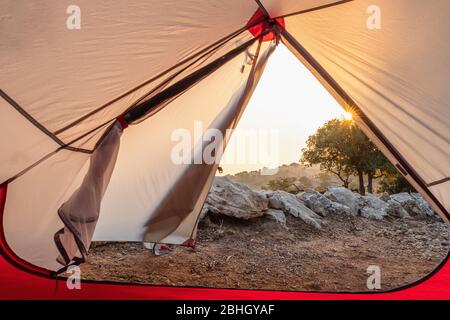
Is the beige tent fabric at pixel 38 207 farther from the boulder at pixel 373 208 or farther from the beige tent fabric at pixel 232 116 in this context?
the boulder at pixel 373 208

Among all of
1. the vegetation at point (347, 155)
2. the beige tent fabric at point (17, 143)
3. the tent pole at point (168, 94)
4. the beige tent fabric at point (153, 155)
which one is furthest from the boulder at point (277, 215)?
the vegetation at point (347, 155)

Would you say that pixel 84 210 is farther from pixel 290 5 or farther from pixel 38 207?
pixel 290 5

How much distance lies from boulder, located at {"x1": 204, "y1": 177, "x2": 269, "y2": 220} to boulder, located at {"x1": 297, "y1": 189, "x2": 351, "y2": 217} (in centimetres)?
120

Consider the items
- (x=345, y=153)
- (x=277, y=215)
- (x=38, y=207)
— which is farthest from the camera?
(x=345, y=153)

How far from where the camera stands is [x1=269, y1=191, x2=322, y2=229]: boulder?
5.65 metres

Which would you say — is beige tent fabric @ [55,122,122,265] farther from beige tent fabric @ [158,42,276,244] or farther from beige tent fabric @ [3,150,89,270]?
beige tent fabric @ [158,42,276,244]

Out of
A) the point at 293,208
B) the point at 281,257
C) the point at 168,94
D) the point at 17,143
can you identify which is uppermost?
the point at 168,94

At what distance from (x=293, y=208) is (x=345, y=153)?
12.0 metres

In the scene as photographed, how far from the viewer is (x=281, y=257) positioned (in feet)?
13.2

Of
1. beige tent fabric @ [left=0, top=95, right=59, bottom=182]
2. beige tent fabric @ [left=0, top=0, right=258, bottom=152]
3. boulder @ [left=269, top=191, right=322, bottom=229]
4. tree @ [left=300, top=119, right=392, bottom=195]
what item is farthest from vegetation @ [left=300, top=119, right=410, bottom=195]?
beige tent fabric @ [left=0, top=95, right=59, bottom=182]

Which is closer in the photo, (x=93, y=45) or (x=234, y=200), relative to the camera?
(x=93, y=45)

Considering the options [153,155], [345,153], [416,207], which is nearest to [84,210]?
[153,155]

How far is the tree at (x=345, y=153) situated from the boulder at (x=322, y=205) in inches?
398
